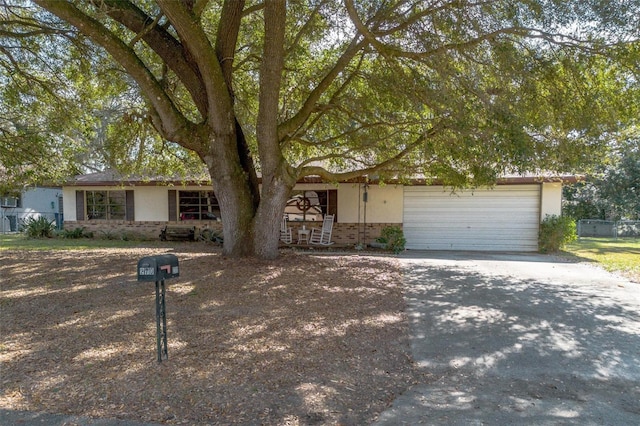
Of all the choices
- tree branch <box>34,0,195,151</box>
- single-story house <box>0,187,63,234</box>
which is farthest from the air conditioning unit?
tree branch <box>34,0,195,151</box>

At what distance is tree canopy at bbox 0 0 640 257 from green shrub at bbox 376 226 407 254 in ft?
9.59

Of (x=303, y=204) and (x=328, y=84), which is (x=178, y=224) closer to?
(x=303, y=204)

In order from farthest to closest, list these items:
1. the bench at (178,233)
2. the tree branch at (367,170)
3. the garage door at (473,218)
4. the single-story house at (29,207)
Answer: the single-story house at (29,207) → the bench at (178,233) → the garage door at (473,218) → the tree branch at (367,170)

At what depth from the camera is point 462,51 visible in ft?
25.2

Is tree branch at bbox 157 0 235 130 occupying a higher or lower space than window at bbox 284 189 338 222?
higher

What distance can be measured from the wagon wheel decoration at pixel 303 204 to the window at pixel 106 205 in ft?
24.6

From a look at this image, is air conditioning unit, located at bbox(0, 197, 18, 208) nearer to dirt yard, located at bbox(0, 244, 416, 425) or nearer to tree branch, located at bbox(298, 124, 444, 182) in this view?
dirt yard, located at bbox(0, 244, 416, 425)

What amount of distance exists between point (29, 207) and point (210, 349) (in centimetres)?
2984

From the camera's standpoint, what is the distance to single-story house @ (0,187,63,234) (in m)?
25.1

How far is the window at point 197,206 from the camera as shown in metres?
17.0

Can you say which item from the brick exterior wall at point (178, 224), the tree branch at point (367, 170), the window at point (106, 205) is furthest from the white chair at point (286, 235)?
the window at point (106, 205)

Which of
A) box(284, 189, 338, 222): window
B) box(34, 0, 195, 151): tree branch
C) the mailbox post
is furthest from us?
box(284, 189, 338, 222): window

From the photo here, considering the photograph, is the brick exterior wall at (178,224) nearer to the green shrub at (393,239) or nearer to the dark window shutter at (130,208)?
the dark window shutter at (130,208)

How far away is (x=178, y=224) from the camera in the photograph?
16938 millimetres
